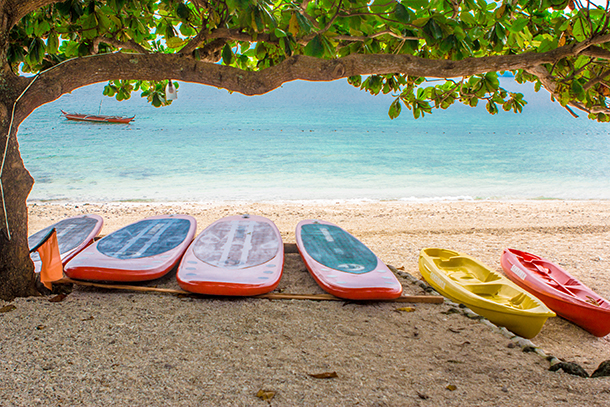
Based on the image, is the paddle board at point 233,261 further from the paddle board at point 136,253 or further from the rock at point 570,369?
the rock at point 570,369

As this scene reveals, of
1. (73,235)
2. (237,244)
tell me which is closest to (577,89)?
(237,244)

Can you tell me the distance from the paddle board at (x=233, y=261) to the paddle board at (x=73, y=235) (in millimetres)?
1210

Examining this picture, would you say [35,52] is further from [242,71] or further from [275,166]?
[275,166]

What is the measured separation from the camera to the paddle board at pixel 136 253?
8.86ft

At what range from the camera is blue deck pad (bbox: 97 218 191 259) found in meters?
3.12

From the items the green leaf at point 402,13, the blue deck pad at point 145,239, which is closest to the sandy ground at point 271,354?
the blue deck pad at point 145,239

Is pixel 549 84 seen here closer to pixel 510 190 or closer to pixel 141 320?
pixel 141 320

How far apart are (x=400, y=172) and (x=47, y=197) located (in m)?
13.3

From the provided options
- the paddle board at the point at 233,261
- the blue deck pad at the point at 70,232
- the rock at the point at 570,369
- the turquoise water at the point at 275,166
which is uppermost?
the rock at the point at 570,369

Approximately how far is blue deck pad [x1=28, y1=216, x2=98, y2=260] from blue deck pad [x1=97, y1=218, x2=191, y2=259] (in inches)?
16.6

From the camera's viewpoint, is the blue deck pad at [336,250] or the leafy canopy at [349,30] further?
the blue deck pad at [336,250]

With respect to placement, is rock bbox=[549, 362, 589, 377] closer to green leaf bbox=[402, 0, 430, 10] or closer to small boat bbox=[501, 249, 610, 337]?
small boat bbox=[501, 249, 610, 337]

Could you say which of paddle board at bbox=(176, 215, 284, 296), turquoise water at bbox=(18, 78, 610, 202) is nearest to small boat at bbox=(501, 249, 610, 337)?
paddle board at bbox=(176, 215, 284, 296)

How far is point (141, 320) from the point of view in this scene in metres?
2.21
